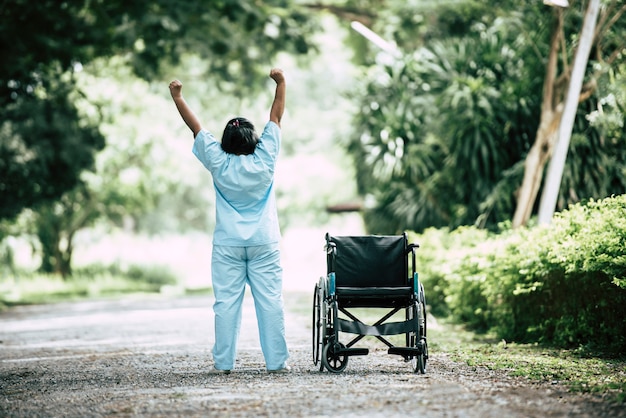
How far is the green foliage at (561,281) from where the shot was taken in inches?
336

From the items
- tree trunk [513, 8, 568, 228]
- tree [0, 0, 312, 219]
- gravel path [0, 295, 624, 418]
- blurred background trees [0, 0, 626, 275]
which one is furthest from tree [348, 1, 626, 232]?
gravel path [0, 295, 624, 418]

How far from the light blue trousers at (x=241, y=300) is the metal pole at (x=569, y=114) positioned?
6.09 m

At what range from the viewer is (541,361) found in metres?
8.02

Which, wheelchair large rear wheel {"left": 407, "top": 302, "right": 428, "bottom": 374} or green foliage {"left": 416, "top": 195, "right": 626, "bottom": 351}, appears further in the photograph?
green foliage {"left": 416, "top": 195, "right": 626, "bottom": 351}

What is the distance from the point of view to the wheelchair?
733cm

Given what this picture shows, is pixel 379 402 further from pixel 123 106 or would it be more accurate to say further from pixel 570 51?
pixel 123 106

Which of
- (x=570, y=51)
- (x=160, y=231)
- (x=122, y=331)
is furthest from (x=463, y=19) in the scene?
(x=160, y=231)

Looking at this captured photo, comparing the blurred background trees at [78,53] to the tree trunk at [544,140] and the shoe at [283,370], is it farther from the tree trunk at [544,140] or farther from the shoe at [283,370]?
the shoe at [283,370]

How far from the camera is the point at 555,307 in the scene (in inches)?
382

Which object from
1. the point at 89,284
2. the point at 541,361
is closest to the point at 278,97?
the point at 541,361

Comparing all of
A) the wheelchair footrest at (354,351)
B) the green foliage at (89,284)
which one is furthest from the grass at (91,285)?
the wheelchair footrest at (354,351)

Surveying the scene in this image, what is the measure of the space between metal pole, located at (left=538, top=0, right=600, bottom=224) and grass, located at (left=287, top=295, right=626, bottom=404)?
7.15ft

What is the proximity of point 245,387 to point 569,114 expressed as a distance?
758 centimetres

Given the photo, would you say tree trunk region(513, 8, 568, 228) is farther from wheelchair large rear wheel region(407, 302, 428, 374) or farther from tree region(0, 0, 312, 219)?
wheelchair large rear wheel region(407, 302, 428, 374)
